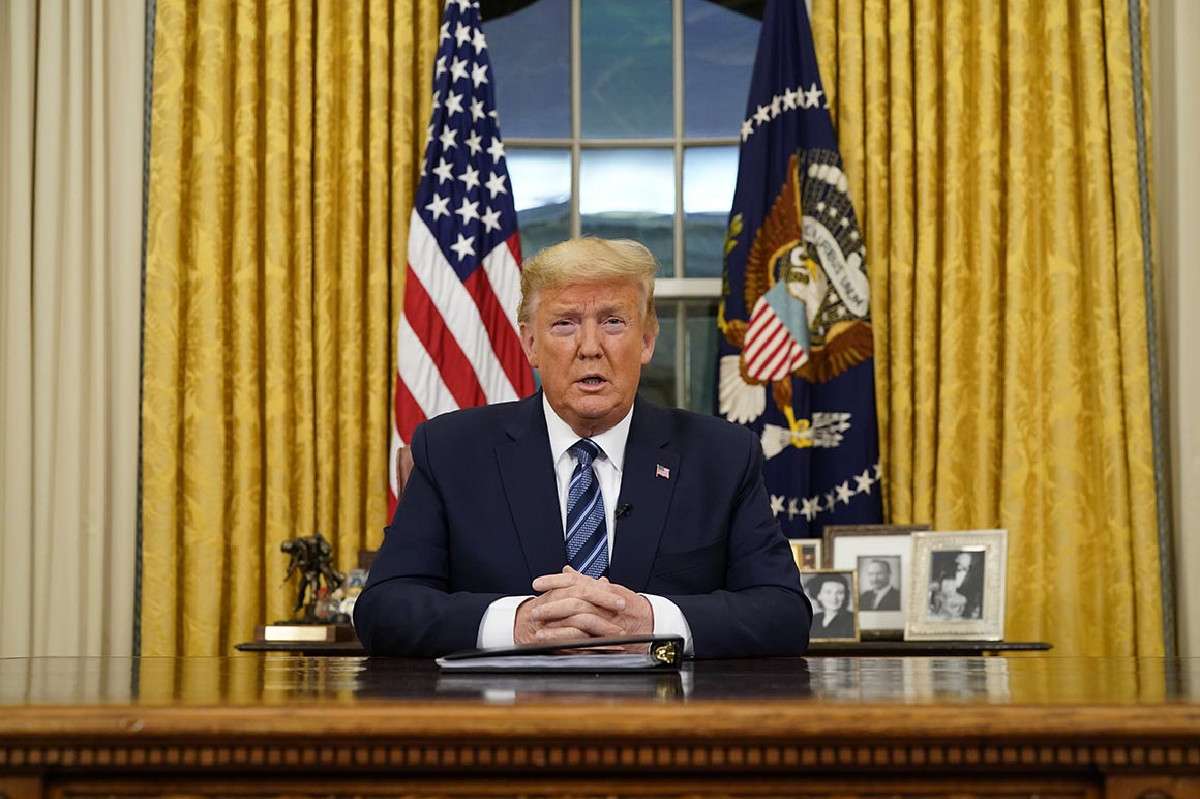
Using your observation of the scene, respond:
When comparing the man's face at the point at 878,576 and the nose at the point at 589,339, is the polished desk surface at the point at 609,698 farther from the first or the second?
the man's face at the point at 878,576

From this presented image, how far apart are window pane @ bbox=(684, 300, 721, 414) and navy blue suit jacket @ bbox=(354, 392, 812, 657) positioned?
2.06 metres

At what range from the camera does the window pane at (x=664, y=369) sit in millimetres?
4680

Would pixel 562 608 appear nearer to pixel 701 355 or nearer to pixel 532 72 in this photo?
pixel 701 355

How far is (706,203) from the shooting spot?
477 cm

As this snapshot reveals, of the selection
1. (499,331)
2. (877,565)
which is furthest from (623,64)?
(877,565)

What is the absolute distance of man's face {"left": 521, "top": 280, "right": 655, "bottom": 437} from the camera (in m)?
2.53

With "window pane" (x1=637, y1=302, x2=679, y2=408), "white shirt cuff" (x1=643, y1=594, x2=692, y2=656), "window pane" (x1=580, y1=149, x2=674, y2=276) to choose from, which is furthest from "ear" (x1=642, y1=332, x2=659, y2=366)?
"window pane" (x1=580, y1=149, x2=674, y2=276)

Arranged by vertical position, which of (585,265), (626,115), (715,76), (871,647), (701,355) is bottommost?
(871,647)

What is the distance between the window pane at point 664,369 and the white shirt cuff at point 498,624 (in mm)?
2509

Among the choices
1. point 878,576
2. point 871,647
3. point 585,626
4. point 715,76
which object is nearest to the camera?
point 585,626

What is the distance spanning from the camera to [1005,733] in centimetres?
121

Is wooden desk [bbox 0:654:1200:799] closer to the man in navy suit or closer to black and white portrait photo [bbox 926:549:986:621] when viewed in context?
the man in navy suit

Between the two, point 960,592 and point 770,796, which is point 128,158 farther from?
point 770,796

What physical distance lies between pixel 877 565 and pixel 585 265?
1.85m
